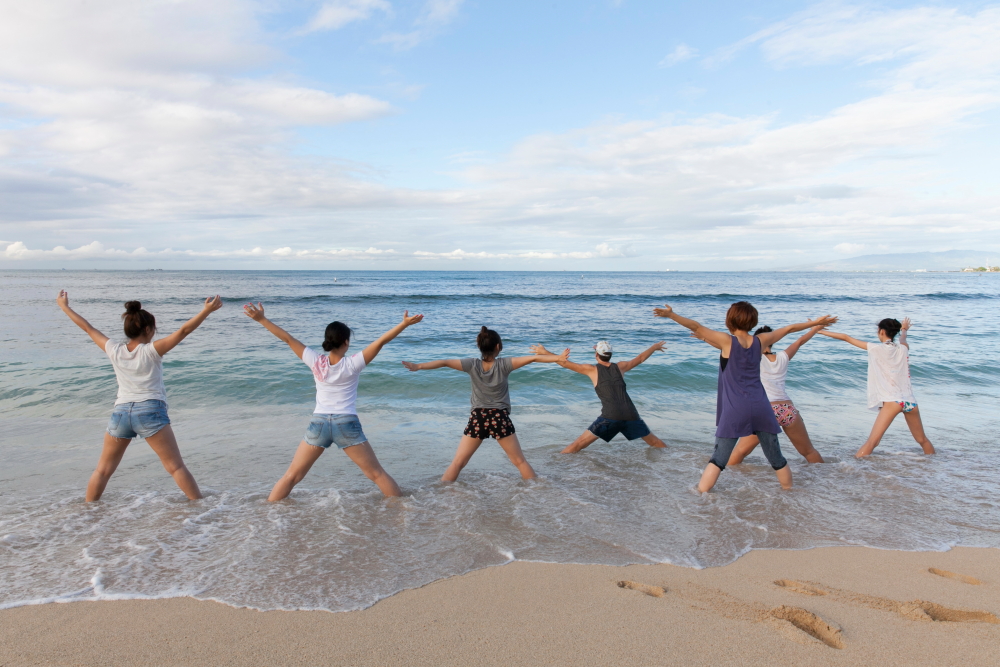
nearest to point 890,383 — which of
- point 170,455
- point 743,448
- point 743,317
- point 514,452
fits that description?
point 743,448

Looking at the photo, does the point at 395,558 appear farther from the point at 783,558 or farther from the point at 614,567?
the point at 783,558

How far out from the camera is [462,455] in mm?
5992

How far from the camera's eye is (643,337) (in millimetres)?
21641

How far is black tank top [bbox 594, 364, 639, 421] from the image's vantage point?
22.4 ft

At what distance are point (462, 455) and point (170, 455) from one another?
280 centimetres

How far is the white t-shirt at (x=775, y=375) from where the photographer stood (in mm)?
6676

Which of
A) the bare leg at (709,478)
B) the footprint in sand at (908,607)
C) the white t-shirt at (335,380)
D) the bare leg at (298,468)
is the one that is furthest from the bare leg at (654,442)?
the bare leg at (298,468)

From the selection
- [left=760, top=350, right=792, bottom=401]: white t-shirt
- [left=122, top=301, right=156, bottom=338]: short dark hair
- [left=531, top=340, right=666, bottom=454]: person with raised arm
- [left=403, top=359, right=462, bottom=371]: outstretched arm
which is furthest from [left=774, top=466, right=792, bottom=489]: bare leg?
[left=122, top=301, right=156, bottom=338]: short dark hair

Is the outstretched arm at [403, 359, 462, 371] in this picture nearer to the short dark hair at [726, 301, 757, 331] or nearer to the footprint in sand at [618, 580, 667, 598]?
the footprint in sand at [618, 580, 667, 598]

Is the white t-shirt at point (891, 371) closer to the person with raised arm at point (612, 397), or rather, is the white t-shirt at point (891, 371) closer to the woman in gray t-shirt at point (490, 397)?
the person with raised arm at point (612, 397)

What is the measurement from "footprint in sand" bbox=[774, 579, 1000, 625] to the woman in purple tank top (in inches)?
71.4

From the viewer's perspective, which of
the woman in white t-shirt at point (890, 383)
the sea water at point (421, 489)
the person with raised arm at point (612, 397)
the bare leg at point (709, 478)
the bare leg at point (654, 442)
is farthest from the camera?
the bare leg at point (654, 442)

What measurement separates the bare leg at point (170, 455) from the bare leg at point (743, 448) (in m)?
5.78

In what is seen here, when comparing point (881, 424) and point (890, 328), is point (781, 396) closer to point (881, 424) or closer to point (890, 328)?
point (881, 424)
